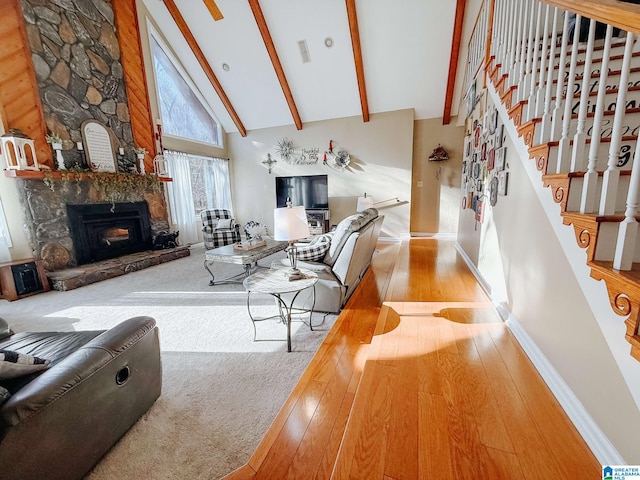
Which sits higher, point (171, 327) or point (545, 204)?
point (545, 204)

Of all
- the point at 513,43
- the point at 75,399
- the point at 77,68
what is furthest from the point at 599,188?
the point at 77,68

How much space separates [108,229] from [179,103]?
3.50 metres

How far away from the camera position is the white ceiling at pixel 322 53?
459 centimetres

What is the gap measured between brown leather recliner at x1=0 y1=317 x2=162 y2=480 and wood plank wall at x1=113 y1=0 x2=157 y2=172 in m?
4.55

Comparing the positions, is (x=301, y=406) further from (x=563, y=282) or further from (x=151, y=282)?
(x=151, y=282)

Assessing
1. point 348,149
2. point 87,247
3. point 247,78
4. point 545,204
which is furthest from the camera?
point 348,149

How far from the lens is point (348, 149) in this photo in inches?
257

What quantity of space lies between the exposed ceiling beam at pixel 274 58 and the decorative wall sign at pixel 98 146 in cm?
321

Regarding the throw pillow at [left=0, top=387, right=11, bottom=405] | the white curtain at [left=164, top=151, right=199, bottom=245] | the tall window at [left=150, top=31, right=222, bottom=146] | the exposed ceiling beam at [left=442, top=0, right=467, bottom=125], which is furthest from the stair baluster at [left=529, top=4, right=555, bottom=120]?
the tall window at [left=150, top=31, right=222, bottom=146]

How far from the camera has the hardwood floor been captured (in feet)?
3.42

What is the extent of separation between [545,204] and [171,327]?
310 centimetres

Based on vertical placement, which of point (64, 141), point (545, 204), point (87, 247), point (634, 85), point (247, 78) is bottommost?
point (87, 247)

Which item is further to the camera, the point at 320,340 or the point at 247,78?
the point at 247,78

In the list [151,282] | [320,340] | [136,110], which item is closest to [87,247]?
[151,282]
